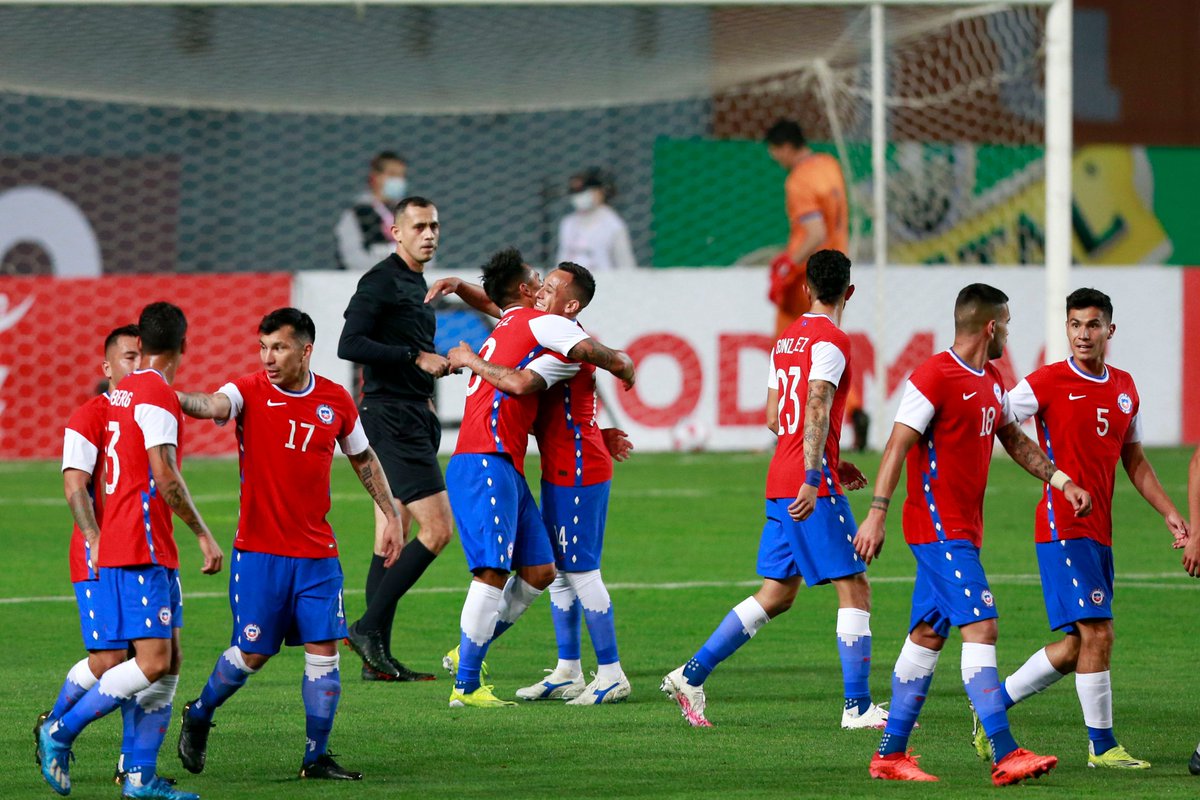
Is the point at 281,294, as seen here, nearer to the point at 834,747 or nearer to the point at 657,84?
the point at 657,84

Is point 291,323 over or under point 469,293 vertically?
under

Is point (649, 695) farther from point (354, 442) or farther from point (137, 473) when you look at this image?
point (137, 473)

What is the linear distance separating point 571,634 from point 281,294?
1051 cm

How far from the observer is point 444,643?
30.6 ft

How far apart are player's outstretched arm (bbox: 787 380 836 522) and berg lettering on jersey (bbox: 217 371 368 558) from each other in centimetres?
175

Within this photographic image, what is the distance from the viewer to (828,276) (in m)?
7.14

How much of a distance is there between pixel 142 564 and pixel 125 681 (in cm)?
37

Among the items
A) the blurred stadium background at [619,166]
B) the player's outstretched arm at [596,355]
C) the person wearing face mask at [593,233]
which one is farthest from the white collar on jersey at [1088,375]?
the person wearing face mask at [593,233]

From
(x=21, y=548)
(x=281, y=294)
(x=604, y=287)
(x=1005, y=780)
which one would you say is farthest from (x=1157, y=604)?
(x=281, y=294)

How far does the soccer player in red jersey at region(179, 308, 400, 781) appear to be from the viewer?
6.14m

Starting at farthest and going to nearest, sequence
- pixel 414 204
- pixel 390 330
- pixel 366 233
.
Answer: pixel 366 233
pixel 390 330
pixel 414 204

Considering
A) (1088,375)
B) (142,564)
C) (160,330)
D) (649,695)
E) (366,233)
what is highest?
(366,233)

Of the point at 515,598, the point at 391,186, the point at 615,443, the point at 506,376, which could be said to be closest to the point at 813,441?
the point at 506,376

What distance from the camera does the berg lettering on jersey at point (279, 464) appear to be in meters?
6.17
